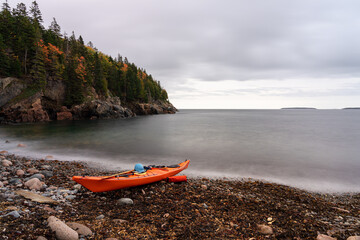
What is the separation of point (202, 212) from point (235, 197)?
5.94 ft

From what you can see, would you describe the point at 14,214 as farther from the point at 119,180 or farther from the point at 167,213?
the point at 167,213

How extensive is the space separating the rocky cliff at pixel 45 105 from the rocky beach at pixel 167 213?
3764cm

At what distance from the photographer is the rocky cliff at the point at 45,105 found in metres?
35.3

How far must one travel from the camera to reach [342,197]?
327 inches

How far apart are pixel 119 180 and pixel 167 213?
2400mm

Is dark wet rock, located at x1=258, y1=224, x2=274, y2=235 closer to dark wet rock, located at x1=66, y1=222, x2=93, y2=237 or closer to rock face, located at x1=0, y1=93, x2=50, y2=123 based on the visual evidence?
dark wet rock, located at x1=66, y1=222, x2=93, y2=237

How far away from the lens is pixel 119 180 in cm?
691

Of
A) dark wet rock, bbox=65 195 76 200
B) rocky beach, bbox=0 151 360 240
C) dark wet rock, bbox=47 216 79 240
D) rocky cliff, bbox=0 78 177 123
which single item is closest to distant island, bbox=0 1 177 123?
rocky cliff, bbox=0 78 177 123

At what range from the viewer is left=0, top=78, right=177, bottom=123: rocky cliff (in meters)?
35.3

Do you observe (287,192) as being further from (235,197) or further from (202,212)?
(202,212)

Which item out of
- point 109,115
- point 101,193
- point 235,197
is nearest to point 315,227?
point 235,197

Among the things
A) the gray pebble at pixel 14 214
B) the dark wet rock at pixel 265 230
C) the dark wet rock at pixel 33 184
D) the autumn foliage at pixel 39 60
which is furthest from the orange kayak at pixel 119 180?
the autumn foliage at pixel 39 60

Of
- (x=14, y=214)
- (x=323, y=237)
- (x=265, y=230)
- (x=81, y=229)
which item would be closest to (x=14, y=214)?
(x=14, y=214)

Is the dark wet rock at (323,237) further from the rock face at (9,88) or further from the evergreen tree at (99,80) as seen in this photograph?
the evergreen tree at (99,80)
